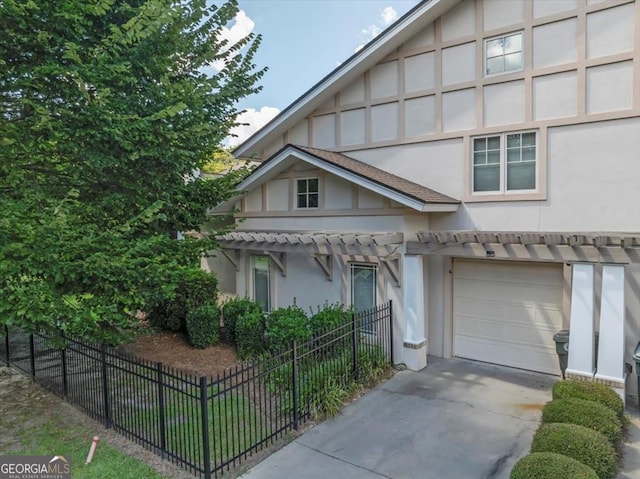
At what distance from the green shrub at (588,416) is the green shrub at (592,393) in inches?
9.6

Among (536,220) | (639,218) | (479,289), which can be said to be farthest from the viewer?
(479,289)

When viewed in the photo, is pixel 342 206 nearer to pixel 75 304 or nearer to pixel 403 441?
pixel 403 441

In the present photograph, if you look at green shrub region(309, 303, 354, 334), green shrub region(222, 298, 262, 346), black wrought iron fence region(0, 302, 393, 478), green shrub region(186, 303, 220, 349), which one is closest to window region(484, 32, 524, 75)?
black wrought iron fence region(0, 302, 393, 478)

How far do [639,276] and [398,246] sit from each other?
15.3 feet

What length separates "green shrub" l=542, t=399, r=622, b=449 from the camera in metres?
5.84

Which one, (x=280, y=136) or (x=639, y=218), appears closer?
(x=639, y=218)

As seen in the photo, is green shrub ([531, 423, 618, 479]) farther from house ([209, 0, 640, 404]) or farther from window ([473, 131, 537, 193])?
window ([473, 131, 537, 193])

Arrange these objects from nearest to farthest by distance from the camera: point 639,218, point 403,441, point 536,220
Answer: point 403,441 → point 639,218 → point 536,220

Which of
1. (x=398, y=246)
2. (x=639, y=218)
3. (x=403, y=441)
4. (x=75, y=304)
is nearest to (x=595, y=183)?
(x=639, y=218)

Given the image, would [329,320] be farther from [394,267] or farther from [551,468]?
[551,468]

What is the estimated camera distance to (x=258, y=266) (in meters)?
12.8

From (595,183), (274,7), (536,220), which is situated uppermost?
(274,7)

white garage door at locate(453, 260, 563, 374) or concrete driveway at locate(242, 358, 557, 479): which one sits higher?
white garage door at locate(453, 260, 563, 374)

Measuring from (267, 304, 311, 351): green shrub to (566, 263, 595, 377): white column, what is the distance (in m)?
5.14
